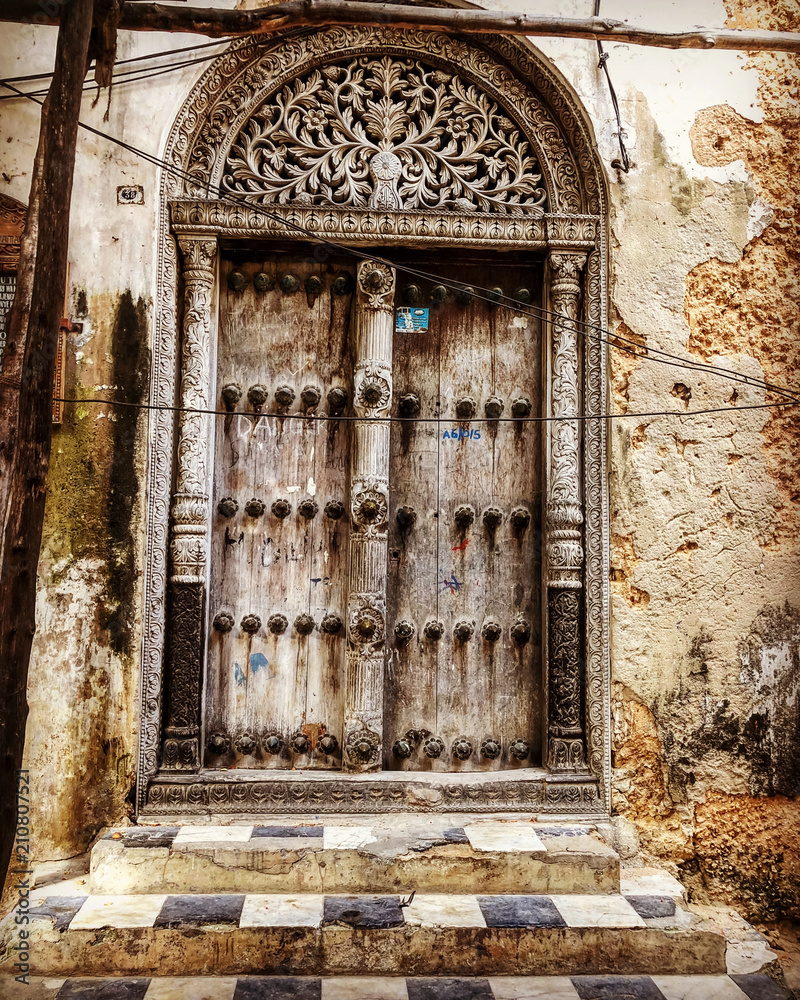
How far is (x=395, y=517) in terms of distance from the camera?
3.71m

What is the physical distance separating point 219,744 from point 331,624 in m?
0.68

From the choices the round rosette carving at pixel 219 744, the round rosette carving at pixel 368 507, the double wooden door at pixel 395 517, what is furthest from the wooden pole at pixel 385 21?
the round rosette carving at pixel 219 744

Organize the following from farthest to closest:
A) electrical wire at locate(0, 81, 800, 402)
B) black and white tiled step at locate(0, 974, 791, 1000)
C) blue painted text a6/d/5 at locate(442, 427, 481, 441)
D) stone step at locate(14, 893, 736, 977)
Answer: blue painted text a6/d/5 at locate(442, 427, 481, 441), electrical wire at locate(0, 81, 800, 402), stone step at locate(14, 893, 736, 977), black and white tiled step at locate(0, 974, 791, 1000)

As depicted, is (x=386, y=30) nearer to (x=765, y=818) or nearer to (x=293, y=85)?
(x=293, y=85)

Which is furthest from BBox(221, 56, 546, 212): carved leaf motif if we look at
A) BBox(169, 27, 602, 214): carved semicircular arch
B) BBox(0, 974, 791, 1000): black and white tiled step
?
BBox(0, 974, 791, 1000): black and white tiled step

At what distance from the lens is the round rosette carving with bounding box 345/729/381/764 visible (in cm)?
349

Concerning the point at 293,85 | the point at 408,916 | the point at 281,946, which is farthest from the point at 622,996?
the point at 293,85

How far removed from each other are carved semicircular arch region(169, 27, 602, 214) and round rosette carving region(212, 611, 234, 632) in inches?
68.8

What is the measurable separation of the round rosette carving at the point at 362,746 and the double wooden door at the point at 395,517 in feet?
0.38

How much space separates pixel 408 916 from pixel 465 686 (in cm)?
103

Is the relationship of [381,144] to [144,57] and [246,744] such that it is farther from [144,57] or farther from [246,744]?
[246,744]

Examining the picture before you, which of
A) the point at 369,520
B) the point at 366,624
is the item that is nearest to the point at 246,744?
the point at 366,624

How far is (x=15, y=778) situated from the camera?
2.44 meters

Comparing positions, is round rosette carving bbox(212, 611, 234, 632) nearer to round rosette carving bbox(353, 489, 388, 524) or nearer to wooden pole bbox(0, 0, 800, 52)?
round rosette carving bbox(353, 489, 388, 524)
